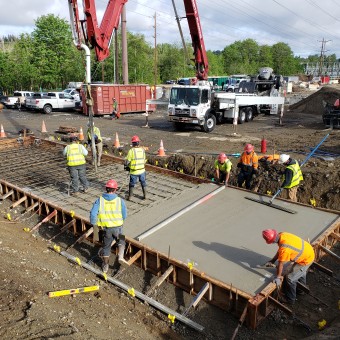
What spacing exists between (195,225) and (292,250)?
2.44m

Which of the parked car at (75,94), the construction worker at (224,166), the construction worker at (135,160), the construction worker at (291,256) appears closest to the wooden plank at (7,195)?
the construction worker at (135,160)

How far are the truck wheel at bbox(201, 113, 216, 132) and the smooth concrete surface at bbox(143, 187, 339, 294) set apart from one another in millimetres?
9885

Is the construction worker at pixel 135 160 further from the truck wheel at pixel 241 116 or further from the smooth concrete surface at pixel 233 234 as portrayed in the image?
the truck wheel at pixel 241 116

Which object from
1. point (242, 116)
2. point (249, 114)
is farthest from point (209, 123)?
point (249, 114)

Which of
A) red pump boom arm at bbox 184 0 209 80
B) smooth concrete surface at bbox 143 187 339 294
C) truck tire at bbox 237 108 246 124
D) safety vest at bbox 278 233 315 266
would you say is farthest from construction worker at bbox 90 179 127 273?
truck tire at bbox 237 108 246 124

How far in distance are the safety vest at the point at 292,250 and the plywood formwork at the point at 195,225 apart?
501 mm

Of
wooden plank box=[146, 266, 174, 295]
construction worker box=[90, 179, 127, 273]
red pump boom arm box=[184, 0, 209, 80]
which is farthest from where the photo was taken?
red pump boom arm box=[184, 0, 209, 80]

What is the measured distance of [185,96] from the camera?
1803 cm

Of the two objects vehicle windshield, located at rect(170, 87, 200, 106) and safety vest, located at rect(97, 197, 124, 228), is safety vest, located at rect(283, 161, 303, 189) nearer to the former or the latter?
safety vest, located at rect(97, 197, 124, 228)

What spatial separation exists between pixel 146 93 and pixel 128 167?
2161 cm

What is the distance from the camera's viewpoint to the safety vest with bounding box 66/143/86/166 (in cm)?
882

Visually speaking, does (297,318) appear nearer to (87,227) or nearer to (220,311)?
(220,311)

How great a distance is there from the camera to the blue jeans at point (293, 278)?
545 centimetres

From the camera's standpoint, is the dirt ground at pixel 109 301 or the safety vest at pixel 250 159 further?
the safety vest at pixel 250 159
